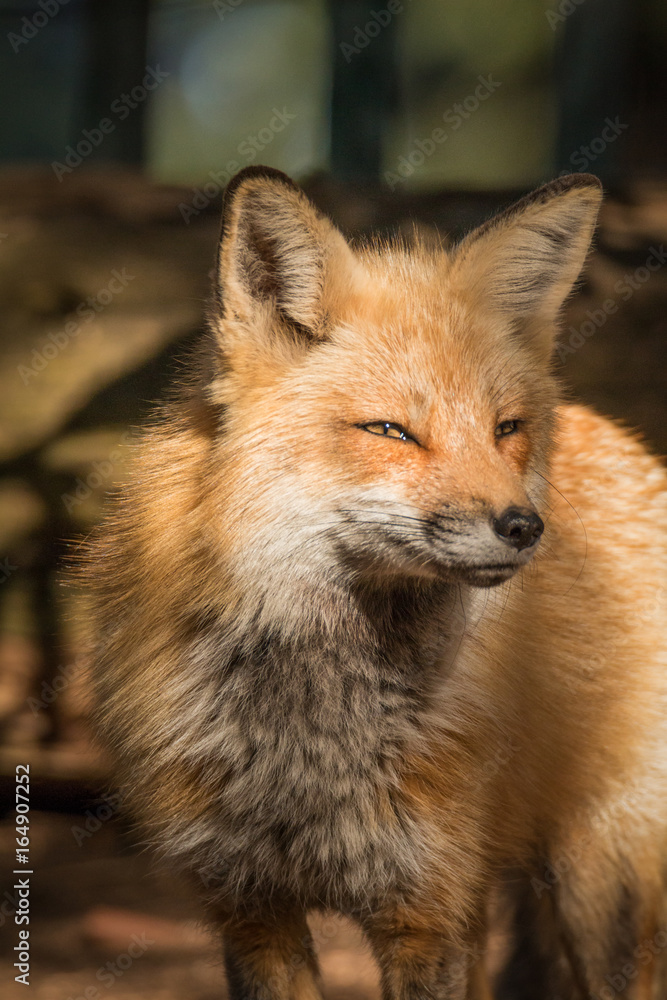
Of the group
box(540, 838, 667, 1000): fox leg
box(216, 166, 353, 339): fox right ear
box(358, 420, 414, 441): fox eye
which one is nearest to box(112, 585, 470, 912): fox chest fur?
box(358, 420, 414, 441): fox eye

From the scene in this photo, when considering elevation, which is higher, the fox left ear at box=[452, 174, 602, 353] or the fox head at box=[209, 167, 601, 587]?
the fox left ear at box=[452, 174, 602, 353]

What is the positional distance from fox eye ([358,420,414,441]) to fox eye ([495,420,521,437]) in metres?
0.22

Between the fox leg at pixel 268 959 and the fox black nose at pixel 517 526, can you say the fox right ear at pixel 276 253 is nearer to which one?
the fox black nose at pixel 517 526

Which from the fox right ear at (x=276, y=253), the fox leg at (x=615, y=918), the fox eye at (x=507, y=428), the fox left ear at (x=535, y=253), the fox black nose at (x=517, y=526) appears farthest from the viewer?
the fox leg at (x=615, y=918)

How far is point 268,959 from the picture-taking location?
199 cm

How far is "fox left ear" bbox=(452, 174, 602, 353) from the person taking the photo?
6.27 ft

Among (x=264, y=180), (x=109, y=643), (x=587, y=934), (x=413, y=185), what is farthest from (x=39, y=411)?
(x=587, y=934)

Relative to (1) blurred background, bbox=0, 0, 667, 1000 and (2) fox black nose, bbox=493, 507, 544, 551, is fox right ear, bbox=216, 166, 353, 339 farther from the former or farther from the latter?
(1) blurred background, bbox=0, 0, 667, 1000

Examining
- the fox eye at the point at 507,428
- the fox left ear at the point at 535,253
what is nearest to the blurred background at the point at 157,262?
the fox left ear at the point at 535,253

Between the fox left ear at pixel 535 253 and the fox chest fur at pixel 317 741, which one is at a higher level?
the fox left ear at pixel 535 253

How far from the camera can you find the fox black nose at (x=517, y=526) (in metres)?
1.54

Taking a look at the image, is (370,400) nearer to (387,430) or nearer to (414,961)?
(387,430)

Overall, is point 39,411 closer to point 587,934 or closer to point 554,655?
point 554,655

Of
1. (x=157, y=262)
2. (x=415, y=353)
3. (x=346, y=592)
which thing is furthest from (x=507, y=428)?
(x=157, y=262)
